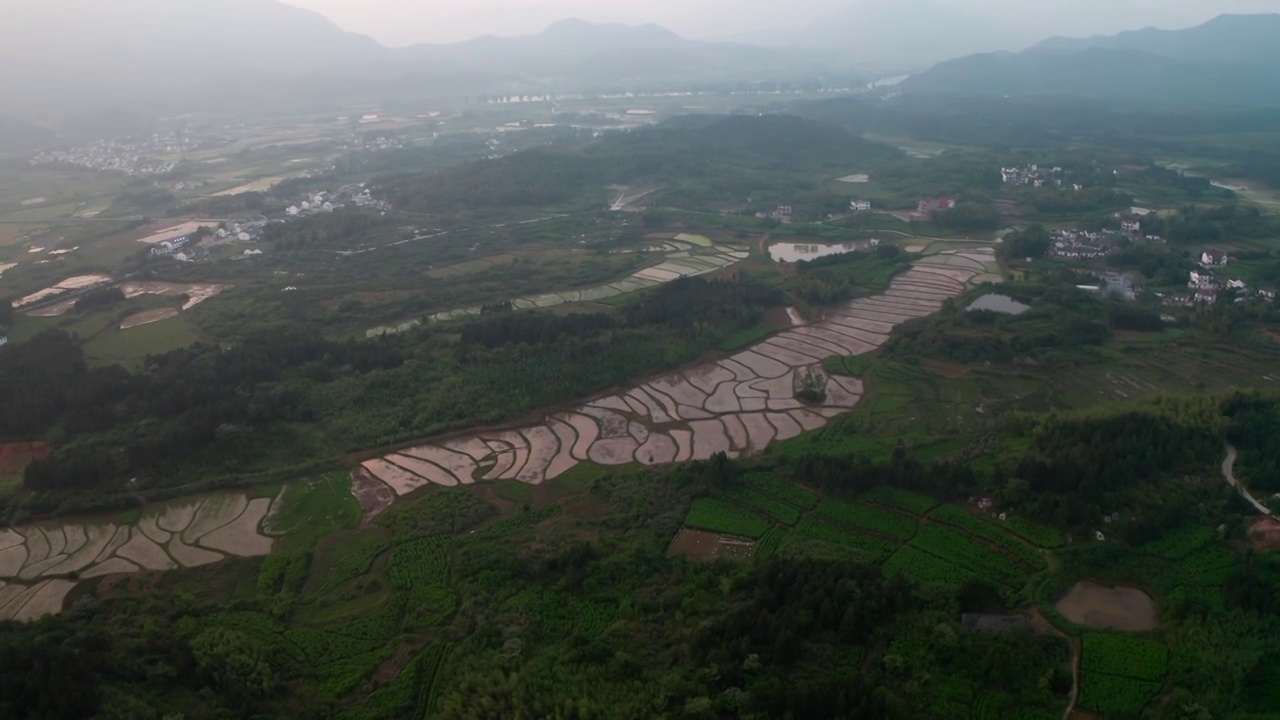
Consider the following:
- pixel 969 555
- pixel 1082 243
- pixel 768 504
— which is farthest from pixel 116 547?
pixel 1082 243

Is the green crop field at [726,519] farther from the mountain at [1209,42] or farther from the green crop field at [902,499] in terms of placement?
the mountain at [1209,42]

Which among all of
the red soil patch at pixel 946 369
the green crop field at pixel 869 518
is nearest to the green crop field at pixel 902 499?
the green crop field at pixel 869 518

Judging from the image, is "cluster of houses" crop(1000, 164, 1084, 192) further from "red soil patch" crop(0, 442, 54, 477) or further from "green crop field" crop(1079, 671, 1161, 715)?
"red soil patch" crop(0, 442, 54, 477)

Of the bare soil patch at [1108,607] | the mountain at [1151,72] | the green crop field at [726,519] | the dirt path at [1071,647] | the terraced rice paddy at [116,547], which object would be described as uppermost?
the mountain at [1151,72]

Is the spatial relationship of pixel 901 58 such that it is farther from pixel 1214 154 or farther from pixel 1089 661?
pixel 1089 661

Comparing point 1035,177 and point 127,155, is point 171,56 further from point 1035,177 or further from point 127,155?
point 1035,177

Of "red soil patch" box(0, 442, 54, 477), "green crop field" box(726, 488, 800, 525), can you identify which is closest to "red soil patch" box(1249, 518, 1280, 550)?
"green crop field" box(726, 488, 800, 525)
